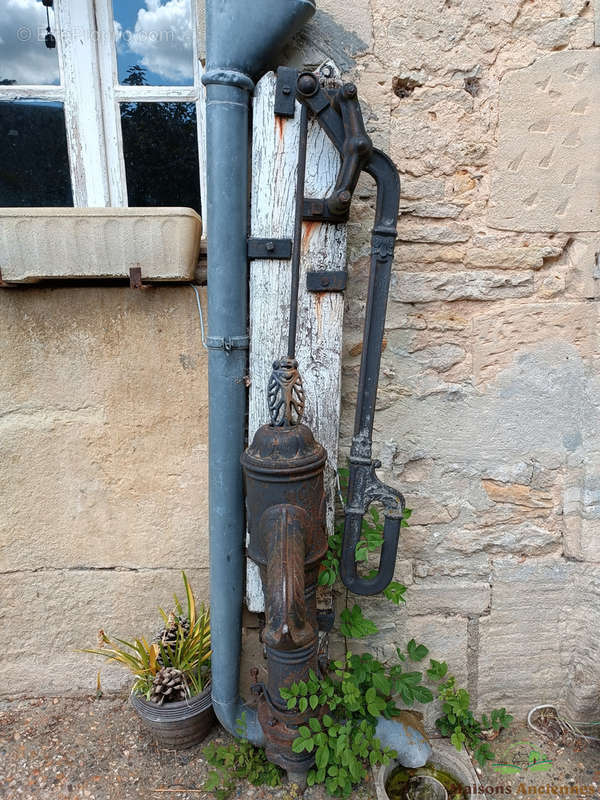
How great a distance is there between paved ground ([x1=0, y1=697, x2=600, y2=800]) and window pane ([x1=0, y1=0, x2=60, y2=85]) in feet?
7.89

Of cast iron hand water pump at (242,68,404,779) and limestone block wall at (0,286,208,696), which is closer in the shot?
cast iron hand water pump at (242,68,404,779)

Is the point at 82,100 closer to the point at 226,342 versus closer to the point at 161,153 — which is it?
the point at 161,153

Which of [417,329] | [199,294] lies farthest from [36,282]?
[417,329]

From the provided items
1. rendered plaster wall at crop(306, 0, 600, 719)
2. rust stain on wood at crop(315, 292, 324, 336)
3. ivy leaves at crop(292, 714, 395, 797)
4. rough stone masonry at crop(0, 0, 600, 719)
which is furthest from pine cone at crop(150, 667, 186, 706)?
rust stain on wood at crop(315, 292, 324, 336)

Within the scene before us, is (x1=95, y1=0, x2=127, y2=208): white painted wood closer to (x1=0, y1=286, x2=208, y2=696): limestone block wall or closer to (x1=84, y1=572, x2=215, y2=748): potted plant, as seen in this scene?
(x1=0, y1=286, x2=208, y2=696): limestone block wall

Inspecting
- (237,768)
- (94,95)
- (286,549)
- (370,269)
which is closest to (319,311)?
(370,269)

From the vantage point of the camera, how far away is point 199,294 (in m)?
1.96

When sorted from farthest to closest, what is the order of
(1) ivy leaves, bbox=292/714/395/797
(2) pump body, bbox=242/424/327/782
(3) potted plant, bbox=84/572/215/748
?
(3) potted plant, bbox=84/572/215/748 < (1) ivy leaves, bbox=292/714/395/797 < (2) pump body, bbox=242/424/327/782

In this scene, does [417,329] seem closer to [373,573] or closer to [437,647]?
[373,573]

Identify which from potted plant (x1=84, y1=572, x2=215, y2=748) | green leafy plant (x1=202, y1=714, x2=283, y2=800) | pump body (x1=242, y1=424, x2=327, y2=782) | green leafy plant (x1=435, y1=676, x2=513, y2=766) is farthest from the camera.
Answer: green leafy plant (x1=435, y1=676, x2=513, y2=766)

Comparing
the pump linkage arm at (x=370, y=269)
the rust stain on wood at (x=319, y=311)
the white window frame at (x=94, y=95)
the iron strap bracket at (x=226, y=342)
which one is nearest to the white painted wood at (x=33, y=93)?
the white window frame at (x=94, y=95)

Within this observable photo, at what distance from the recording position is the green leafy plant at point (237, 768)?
75.0 inches

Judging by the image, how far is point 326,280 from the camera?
178 centimetres

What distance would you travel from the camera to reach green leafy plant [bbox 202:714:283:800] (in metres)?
1.91
